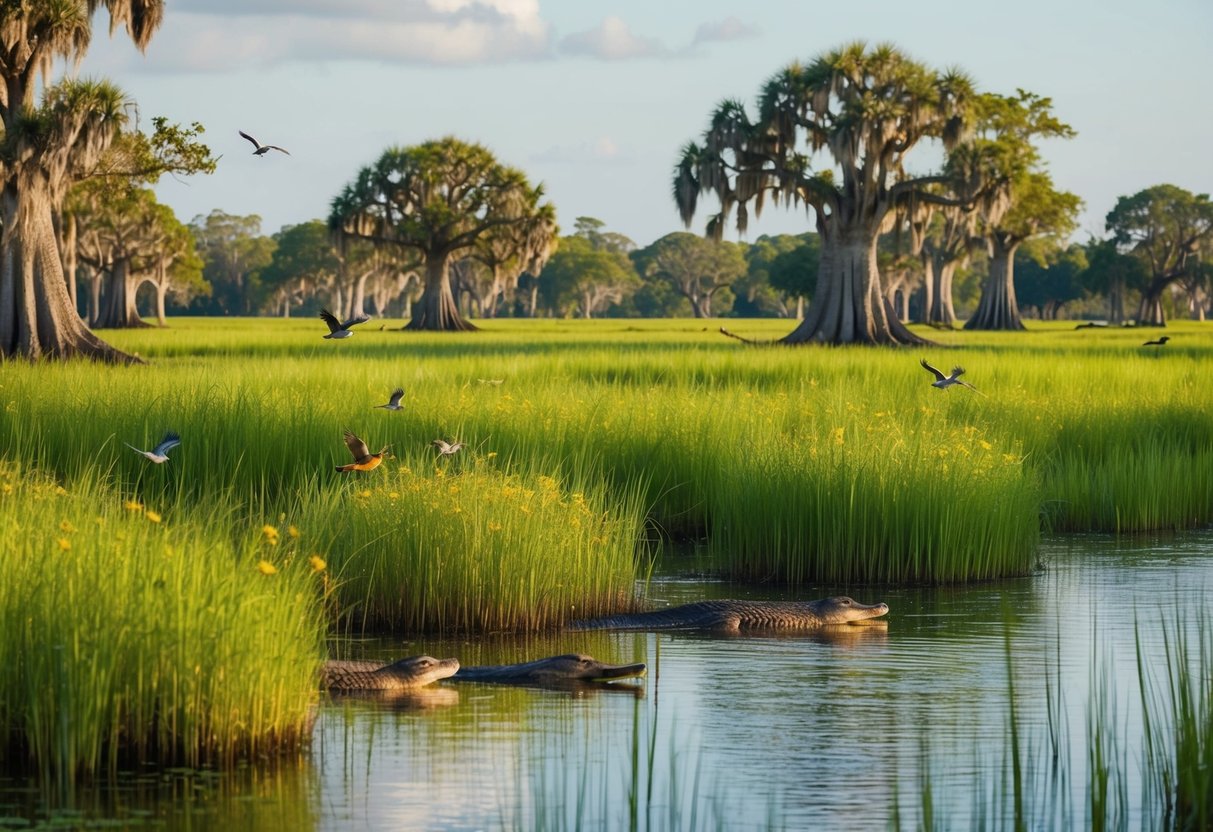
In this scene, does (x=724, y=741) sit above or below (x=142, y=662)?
below

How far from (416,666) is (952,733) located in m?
2.85

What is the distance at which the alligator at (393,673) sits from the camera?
9039 mm

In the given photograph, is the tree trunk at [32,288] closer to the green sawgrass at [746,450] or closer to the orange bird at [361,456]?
the green sawgrass at [746,450]

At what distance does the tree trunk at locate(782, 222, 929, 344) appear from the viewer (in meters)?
51.4

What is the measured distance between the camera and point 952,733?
809cm

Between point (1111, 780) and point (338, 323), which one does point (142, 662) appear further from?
point (338, 323)

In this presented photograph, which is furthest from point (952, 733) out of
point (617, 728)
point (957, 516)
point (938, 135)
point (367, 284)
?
point (367, 284)

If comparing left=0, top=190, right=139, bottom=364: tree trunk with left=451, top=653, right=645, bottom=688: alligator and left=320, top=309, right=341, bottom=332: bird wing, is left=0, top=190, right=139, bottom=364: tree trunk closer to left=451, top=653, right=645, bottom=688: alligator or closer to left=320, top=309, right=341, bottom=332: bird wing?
left=320, top=309, right=341, bottom=332: bird wing

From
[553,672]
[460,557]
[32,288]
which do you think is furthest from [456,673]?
[32,288]

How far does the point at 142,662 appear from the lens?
718 centimetres

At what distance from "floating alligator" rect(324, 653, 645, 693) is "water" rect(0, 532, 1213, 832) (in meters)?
0.11

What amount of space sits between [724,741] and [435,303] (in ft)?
231

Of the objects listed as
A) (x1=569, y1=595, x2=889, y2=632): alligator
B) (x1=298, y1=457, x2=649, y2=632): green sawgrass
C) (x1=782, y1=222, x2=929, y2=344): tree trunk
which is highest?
(x1=782, y1=222, x2=929, y2=344): tree trunk

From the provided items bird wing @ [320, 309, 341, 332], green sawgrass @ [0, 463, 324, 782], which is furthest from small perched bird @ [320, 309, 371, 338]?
green sawgrass @ [0, 463, 324, 782]
